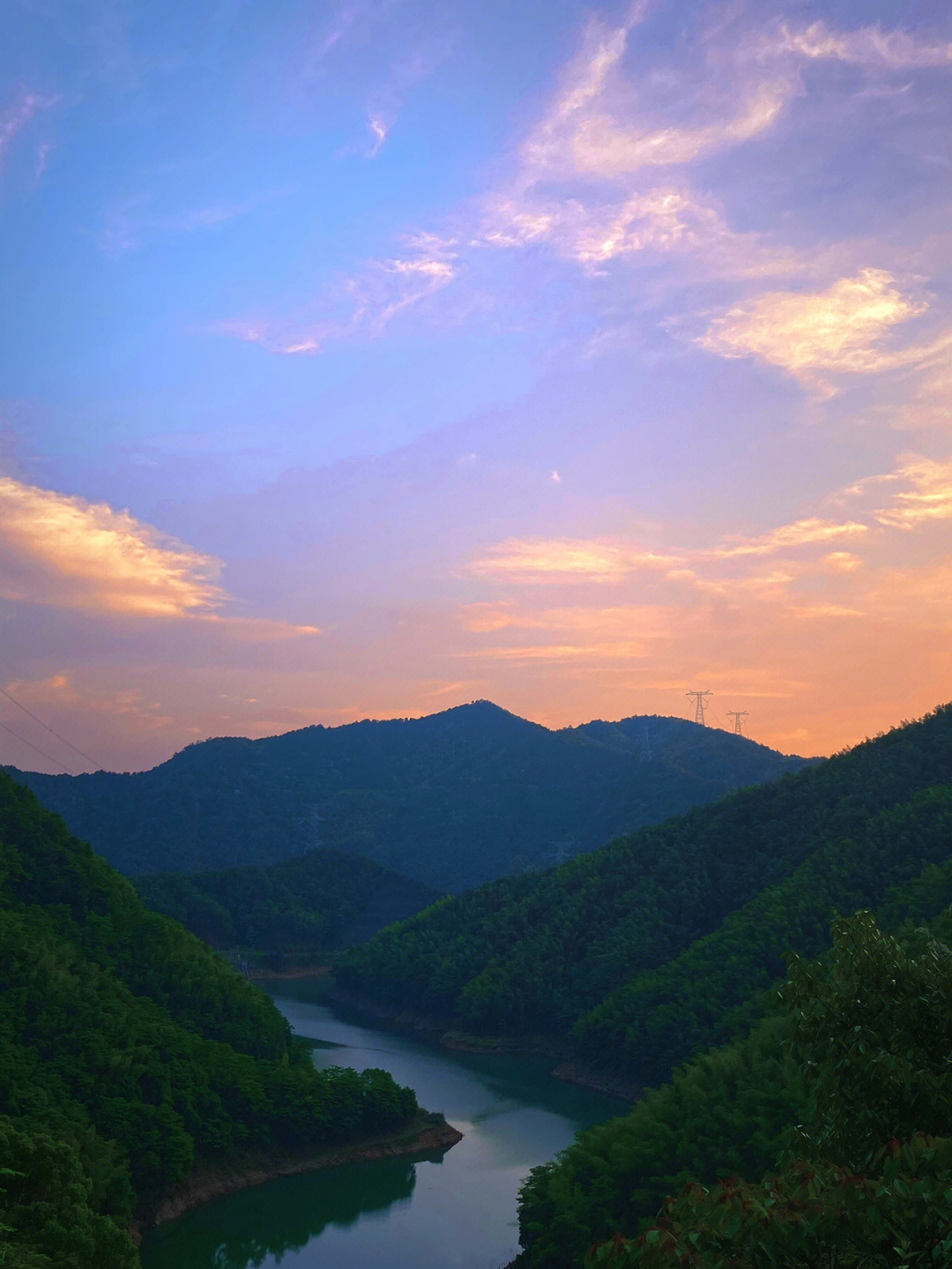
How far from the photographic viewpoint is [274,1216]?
1877 inches

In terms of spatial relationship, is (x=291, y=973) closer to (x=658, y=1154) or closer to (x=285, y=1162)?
(x=285, y=1162)

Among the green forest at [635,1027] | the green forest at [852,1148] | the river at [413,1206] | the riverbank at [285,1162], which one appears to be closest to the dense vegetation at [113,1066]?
the green forest at [635,1027]

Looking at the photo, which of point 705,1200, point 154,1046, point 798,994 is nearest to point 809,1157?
point 798,994

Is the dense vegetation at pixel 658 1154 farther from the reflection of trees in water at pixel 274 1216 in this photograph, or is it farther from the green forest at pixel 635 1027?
the reflection of trees in water at pixel 274 1216

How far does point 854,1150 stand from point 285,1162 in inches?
1874

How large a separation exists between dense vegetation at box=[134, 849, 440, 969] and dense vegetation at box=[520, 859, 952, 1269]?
106502mm

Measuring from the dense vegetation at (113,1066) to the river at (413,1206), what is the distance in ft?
8.32

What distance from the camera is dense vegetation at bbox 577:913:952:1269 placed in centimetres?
811

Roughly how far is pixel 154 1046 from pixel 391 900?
11604cm

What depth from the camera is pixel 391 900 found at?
167 meters

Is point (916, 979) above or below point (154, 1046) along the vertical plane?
above

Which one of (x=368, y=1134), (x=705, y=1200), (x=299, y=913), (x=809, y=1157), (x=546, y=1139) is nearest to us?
(x=705, y=1200)

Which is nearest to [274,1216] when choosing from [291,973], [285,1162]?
[285,1162]

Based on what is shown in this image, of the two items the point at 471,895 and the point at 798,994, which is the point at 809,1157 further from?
the point at 471,895
